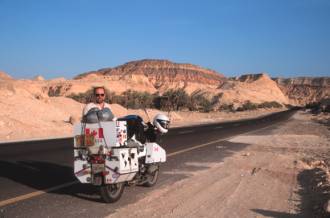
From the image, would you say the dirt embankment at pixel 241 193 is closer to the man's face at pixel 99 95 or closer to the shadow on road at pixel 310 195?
the shadow on road at pixel 310 195

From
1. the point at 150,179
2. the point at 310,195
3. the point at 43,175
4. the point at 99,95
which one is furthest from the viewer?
the point at 43,175

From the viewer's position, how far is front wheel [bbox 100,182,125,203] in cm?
762

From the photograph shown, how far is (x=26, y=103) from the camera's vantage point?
37.3 m

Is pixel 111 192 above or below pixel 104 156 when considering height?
below

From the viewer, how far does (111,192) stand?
776cm

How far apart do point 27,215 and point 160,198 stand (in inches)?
93.0

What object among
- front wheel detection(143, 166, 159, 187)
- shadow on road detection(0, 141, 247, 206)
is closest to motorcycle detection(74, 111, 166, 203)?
shadow on road detection(0, 141, 247, 206)

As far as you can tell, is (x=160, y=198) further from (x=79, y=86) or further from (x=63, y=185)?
(x=79, y=86)

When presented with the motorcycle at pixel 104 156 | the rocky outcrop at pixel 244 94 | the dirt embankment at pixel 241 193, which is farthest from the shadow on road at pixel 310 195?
the rocky outcrop at pixel 244 94

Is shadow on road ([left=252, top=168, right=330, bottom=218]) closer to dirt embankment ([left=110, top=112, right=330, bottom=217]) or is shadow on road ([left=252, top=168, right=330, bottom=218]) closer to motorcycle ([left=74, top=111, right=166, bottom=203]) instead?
dirt embankment ([left=110, top=112, right=330, bottom=217])

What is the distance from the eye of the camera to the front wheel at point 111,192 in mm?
7623

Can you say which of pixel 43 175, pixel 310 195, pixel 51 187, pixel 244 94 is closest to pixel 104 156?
pixel 51 187

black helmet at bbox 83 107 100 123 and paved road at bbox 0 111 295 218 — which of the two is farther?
black helmet at bbox 83 107 100 123

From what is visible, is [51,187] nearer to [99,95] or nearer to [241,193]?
[99,95]
